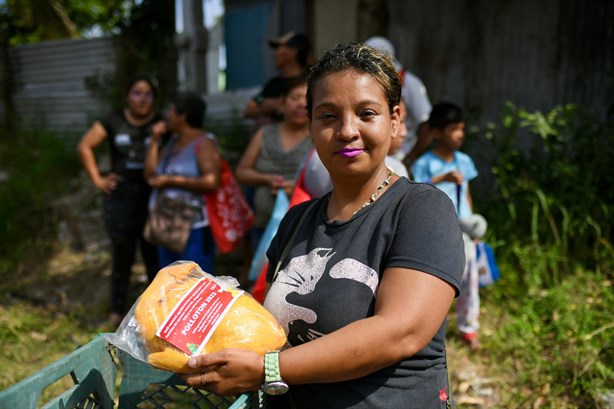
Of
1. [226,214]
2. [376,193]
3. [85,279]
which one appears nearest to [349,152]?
[376,193]

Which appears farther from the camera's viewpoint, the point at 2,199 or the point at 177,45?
the point at 177,45

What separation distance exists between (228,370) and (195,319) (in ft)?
0.48

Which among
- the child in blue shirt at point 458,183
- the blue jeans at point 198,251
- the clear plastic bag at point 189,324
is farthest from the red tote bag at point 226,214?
the clear plastic bag at point 189,324

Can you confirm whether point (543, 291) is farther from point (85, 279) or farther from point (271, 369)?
point (85, 279)

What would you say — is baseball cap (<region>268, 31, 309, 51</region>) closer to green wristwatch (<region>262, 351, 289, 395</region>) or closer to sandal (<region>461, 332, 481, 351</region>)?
sandal (<region>461, 332, 481, 351</region>)

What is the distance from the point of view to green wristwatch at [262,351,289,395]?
127 centimetres

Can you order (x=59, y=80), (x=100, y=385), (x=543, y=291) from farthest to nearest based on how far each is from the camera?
1. (x=59, y=80)
2. (x=543, y=291)
3. (x=100, y=385)

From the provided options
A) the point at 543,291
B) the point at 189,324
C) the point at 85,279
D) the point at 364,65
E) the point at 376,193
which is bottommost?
the point at 85,279

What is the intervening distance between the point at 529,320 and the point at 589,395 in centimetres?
77

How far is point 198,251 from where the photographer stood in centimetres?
385

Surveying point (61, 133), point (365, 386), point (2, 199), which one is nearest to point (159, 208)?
point (365, 386)

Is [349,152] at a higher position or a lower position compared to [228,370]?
higher

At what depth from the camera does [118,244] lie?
14.0ft

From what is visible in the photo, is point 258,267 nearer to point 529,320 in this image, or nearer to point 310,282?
point 310,282
